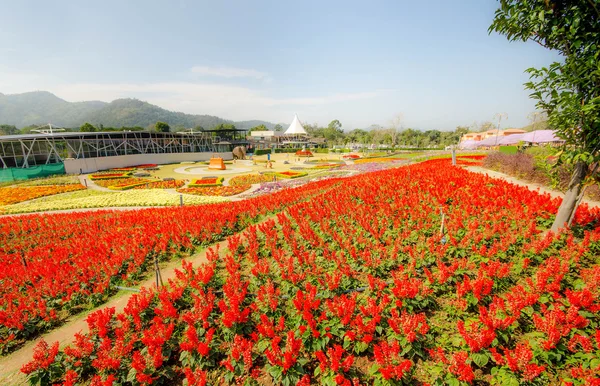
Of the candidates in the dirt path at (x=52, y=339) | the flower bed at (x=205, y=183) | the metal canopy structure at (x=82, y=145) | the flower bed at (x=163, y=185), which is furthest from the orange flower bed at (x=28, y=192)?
the dirt path at (x=52, y=339)

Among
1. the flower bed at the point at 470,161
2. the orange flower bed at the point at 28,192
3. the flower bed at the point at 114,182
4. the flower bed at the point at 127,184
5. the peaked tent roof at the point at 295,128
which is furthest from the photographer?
the peaked tent roof at the point at 295,128

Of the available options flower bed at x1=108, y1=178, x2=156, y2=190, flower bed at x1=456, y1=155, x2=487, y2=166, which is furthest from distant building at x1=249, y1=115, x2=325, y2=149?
flower bed at x1=456, y1=155, x2=487, y2=166

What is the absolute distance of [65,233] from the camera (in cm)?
1194

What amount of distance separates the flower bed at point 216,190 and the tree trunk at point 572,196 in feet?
64.6

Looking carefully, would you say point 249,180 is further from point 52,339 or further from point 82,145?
point 82,145

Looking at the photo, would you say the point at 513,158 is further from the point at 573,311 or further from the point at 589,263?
the point at 573,311

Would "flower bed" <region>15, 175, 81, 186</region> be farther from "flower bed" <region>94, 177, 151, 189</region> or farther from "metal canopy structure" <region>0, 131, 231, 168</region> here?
"metal canopy structure" <region>0, 131, 231, 168</region>

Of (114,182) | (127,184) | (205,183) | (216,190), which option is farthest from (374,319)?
(114,182)

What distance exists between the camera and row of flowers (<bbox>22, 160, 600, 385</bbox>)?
3.65 metres

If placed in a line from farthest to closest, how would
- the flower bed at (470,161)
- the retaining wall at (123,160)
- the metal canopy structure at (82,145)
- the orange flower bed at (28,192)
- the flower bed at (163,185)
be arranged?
the retaining wall at (123,160), the metal canopy structure at (82,145), the flower bed at (163,185), the flower bed at (470,161), the orange flower bed at (28,192)

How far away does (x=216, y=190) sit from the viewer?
23.4m

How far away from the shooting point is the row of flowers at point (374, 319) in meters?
3.65

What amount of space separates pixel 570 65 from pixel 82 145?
4875 centimetres

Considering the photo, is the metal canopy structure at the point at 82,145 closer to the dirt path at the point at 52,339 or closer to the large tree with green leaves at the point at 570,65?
the dirt path at the point at 52,339
